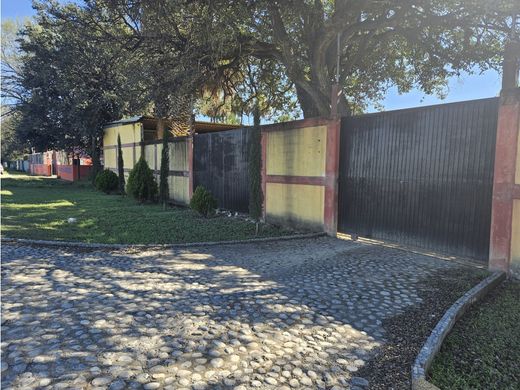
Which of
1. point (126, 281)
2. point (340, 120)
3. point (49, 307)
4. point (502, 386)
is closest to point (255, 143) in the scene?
point (340, 120)

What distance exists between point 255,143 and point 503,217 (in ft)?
19.2

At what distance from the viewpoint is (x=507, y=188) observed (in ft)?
16.9

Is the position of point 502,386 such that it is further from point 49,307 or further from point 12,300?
point 12,300

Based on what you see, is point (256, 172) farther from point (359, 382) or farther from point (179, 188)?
point (359, 382)

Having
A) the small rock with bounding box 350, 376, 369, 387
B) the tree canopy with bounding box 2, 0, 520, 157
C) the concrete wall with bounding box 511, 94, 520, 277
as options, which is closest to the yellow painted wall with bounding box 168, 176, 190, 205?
→ the tree canopy with bounding box 2, 0, 520, 157

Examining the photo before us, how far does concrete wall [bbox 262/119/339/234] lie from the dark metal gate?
11.8 inches

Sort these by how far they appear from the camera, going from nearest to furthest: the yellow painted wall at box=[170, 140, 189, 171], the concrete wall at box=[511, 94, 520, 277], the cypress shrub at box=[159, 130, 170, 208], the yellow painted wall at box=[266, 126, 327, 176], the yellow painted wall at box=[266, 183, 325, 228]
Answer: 1. the concrete wall at box=[511, 94, 520, 277]
2. the yellow painted wall at box=[266, 126, 327, 176]
3. the yellow painted wall at box=[266, 183, 325, 228]
4. the yellow painted wall at box=[170, 140, 189, 171]
5. the cypress shrub at box=[159, 130, 170, 208]

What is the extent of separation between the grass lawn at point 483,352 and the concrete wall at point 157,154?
10.8m

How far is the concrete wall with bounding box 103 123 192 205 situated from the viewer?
1380cm

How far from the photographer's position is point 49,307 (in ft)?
12.7

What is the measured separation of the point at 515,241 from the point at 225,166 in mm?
8088

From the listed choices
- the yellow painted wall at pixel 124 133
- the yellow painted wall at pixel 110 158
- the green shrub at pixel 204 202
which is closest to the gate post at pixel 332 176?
the green shrub at pixel 204 202

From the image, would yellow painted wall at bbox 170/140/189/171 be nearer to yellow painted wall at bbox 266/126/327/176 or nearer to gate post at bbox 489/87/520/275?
yellow painted wall at bbox 266/126/327/176

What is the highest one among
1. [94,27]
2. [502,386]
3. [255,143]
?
[94,27]
